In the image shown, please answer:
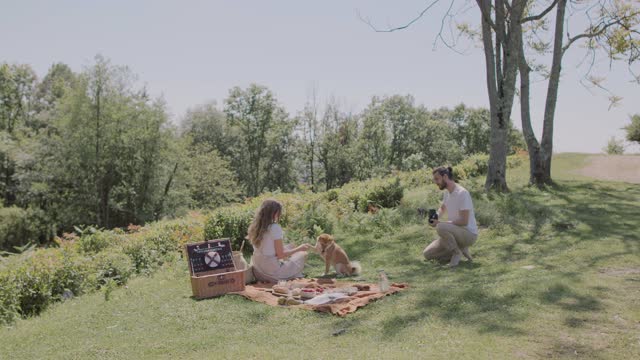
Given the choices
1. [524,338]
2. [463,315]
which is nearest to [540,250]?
[463,315]

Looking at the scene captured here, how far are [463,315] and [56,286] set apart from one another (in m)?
5.98

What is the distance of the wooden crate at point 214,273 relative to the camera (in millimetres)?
7020

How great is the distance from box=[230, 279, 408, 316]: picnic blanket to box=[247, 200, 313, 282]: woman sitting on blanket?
215mm

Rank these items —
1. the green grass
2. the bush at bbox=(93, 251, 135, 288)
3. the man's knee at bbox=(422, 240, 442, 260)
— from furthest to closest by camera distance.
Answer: the bush at bbox=(93, 251, 135, 288) < the man's knee at bbox=(422, 240, 442, 260) < the green grass

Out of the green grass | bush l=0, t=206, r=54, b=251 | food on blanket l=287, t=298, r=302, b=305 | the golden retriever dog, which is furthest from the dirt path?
bush l=0, t=206, r=54, b=251

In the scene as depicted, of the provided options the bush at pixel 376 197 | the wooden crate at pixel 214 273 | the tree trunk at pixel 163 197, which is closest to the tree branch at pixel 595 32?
the bush at pixel 376 197

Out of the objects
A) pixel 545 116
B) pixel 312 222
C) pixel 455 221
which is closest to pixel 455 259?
pixel 455 221

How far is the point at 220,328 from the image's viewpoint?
18.9 ft

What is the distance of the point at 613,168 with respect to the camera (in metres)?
24.9

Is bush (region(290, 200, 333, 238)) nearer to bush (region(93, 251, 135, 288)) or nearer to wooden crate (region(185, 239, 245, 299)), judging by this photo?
bush (region(93, 251, 135, 288))

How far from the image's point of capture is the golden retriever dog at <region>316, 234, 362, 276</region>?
8016 mm

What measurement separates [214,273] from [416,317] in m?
2.93

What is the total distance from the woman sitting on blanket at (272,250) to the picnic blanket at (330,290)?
21 cm

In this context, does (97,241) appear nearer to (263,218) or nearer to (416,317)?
(263,218)
